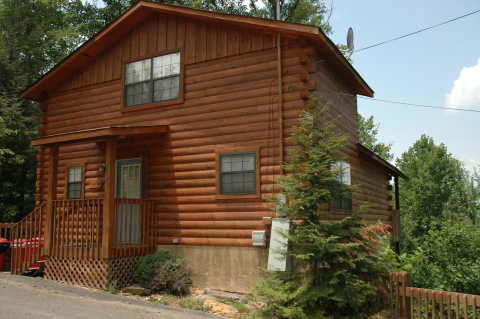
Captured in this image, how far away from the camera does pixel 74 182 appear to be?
14336mm

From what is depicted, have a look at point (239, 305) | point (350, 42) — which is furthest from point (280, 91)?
point (239, 305)

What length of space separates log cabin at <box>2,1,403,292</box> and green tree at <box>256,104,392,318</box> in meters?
1.80

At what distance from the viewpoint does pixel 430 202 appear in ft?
117

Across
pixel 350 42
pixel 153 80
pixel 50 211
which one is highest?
pixel 350 42

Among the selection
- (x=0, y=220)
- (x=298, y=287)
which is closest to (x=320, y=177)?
(x=298, y=287)

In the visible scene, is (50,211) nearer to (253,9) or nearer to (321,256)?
(321,256)

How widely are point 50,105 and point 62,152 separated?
1.80m

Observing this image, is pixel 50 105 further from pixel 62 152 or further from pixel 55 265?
pixel 55 265

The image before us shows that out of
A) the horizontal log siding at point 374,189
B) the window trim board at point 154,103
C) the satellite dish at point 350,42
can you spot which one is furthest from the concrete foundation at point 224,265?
the satellite dish at point 350,42

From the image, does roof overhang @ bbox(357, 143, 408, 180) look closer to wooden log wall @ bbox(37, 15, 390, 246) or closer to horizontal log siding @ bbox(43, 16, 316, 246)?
wooden log wall @ bbox(37, 15, 390, 246)

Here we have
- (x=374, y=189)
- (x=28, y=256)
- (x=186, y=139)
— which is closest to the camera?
(x=186, y=139)

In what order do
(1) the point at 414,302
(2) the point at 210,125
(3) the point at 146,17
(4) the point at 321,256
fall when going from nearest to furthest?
(1) the point at 414,302, (4) the point at 321,256, (2) the point at 210,125, (3) the point at 146,17

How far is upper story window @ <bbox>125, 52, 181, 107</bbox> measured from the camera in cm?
1277

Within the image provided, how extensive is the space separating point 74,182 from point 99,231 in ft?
11.7
